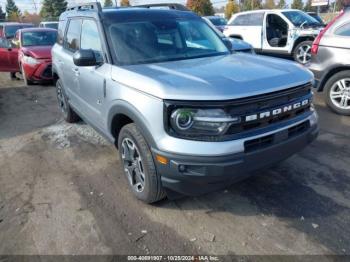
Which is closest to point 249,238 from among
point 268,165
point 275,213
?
point 275,213

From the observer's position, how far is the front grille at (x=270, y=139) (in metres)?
2.71

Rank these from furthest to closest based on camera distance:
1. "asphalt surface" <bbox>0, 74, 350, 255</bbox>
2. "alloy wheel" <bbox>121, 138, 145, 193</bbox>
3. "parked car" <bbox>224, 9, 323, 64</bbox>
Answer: "parked car" <bbox>224, 9, 323, 64</bbox> → "alloy wheel" <bbox>121, 138, 145, 193</bbox> → "asphalt surface" <bbox>0, 74, 350, 255</bbox>

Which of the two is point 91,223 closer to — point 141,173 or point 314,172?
point 141,173

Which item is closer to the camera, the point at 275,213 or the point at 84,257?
the point at 84,257

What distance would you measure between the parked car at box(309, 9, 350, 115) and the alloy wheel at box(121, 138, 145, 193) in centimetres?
418

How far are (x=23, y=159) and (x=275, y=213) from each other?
349 cm

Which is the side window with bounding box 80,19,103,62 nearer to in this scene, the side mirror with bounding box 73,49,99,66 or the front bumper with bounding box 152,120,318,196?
the side mirror with bounding box 73,49,99,66

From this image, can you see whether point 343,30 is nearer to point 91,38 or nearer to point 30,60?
point 91,38

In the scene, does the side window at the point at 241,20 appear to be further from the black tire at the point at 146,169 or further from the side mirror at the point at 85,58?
the black tire at the point at 146,169

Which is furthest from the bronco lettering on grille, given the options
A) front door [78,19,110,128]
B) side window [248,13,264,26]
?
side window [248,13,264,26]

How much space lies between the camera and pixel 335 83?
5.86 metres

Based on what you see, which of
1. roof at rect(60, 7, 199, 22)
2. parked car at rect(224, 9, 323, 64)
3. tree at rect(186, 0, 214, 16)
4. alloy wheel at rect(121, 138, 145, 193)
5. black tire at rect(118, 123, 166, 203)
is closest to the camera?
black tire at rect(118, 123, 166, 203)

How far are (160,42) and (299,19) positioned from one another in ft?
26.9

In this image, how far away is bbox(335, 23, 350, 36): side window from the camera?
5692 millimetres
